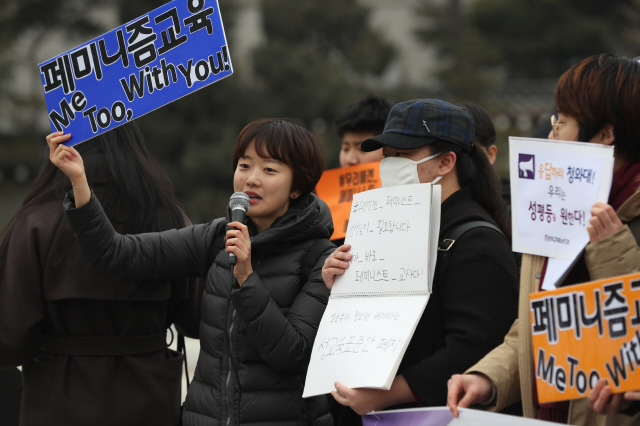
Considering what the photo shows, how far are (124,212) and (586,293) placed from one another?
182 cm

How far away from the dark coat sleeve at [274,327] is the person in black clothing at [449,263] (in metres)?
0.18

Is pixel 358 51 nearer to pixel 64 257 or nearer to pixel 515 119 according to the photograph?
pixel 515 119

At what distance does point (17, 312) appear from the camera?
9.34 feet

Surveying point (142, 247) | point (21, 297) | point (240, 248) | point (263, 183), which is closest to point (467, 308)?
point (240, 248)

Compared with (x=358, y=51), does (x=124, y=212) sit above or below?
below

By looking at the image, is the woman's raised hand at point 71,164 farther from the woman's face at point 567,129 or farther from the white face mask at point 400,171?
the woman's face at point 567,129

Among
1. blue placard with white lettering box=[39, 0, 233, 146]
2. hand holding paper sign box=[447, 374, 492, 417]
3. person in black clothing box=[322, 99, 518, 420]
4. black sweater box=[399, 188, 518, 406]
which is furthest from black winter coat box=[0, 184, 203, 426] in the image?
hand holding paper sign box=[447, 374, 492, 417]

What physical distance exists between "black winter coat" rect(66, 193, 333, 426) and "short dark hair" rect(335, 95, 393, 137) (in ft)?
4.99

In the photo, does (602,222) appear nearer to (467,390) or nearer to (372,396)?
(467,390)

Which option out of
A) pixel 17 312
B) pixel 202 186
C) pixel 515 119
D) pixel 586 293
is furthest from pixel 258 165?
pixel 515 119

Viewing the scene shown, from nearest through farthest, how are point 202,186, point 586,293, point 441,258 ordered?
point 586,293, point 441,258, point 202,186

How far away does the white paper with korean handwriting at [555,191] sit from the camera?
6.32 feet

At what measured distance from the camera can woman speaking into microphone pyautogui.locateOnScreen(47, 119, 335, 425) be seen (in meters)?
2.47

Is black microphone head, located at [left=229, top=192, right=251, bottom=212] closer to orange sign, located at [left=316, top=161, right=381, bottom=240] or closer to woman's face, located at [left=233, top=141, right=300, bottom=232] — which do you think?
woman's face, located at [left=233, top=141, right=300, bottom=232]
